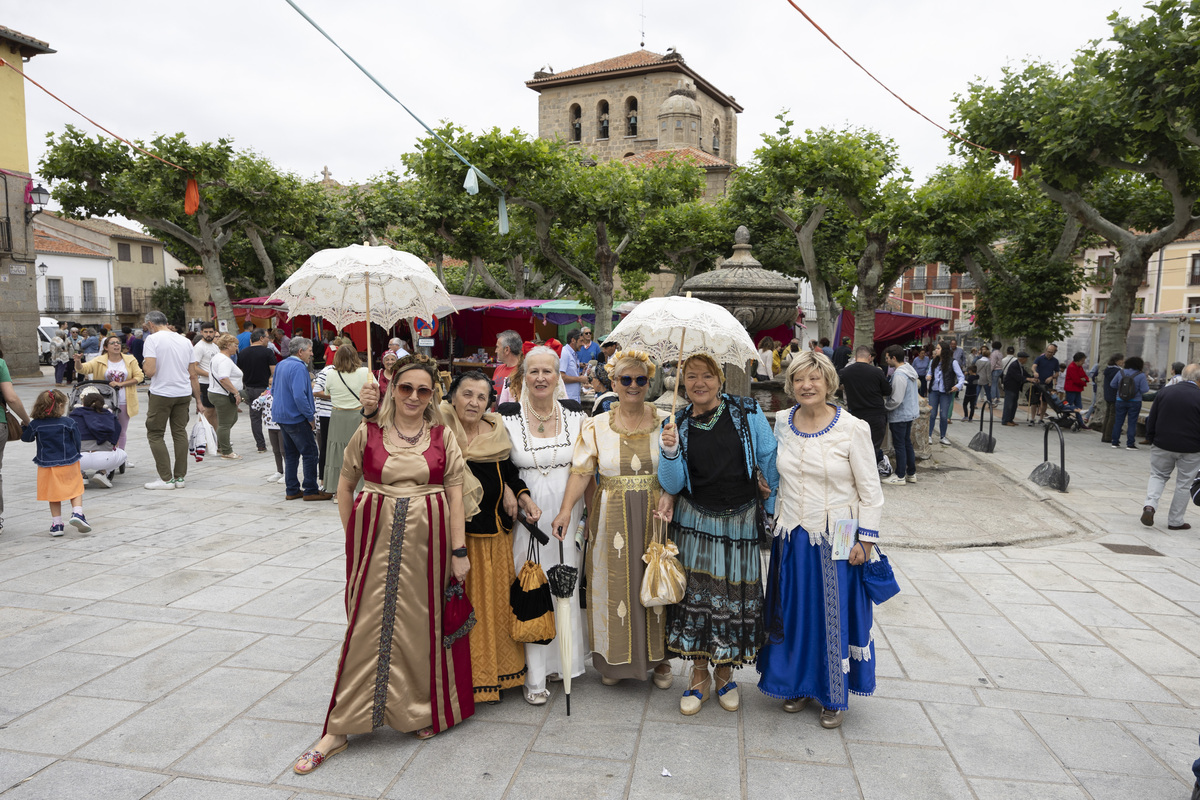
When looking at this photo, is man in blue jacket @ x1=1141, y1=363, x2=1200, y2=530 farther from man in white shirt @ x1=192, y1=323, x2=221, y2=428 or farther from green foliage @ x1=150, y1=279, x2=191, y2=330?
green foliage @ x1=150, y1=279, x2=191, y2=330

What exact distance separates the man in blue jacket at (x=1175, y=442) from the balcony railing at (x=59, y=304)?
4411cm

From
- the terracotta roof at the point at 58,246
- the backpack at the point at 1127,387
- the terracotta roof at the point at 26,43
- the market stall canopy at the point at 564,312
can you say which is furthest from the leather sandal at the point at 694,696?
the terracotta roof at the point at 58,246

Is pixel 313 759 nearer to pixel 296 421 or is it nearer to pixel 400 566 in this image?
pixel 400 566

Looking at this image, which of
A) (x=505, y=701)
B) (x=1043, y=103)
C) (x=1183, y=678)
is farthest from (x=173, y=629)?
(x=1043, y=103)

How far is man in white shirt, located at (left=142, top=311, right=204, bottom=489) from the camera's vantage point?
783 cm

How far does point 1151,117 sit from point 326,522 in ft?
39.6

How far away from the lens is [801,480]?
3340 millimetres

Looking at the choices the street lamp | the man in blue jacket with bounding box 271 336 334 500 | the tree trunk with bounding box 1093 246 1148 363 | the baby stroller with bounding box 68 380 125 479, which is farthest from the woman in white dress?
the street lamp

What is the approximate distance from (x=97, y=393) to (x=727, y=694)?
7396 mm

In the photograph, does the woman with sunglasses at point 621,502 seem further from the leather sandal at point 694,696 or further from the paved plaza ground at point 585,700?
the paved plaza ground at point 585,700

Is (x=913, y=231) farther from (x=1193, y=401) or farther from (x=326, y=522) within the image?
(x=326, y=522)

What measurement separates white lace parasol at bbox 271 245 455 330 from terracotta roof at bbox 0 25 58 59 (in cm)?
2118

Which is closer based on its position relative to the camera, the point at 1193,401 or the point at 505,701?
the point at 505,701

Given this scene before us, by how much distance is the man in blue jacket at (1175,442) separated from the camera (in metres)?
6.71
